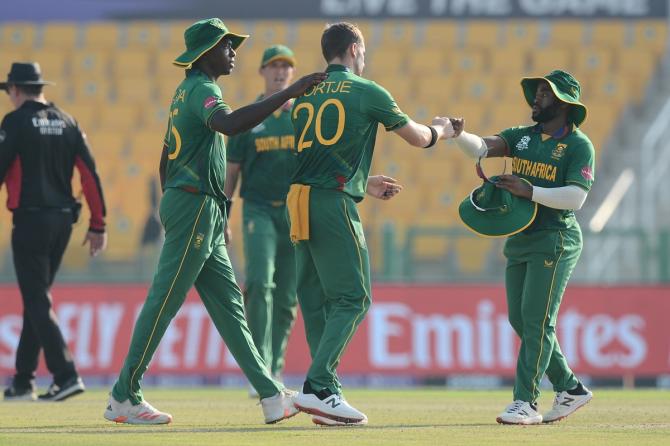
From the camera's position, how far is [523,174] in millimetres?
7805

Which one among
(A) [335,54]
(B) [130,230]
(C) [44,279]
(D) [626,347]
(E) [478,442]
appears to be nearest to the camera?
(E) [478,442]

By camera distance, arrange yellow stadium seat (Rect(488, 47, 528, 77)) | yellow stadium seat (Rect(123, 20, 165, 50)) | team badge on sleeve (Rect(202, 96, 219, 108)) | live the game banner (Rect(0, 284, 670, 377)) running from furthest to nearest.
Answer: yellow stadium seat (Rect(123, 20, 165, 50)) < yellow stadium seat (Rect(488, 47, 528, 77)) < live the game banner (Rect(0, 284, 670, 377)) < team badge on sleeve (Rect(202, 96, 219, 108))

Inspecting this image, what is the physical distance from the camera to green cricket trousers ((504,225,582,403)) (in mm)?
7582

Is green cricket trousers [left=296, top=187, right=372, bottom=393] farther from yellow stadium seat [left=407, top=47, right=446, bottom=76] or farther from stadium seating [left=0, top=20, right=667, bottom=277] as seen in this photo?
yellow stadium seat [left=407, top=47, right=446, bottom=76]

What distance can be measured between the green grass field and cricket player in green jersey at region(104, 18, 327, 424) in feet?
0.71

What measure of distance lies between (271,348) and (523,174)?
2.71m

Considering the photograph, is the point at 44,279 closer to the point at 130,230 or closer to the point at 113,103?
the point at 130,230

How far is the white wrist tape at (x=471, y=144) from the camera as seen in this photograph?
7.66m

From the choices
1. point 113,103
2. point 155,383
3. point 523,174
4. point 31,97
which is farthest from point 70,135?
point 113,103

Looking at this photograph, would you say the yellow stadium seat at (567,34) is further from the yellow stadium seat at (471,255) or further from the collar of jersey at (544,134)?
the collar of jersey at (544,134)

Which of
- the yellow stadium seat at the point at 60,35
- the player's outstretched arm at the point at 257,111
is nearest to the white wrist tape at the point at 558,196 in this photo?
the player's outstretched arm at the point at 257,111

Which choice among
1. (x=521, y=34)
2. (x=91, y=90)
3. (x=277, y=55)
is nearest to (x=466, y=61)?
(x=521, y=34)

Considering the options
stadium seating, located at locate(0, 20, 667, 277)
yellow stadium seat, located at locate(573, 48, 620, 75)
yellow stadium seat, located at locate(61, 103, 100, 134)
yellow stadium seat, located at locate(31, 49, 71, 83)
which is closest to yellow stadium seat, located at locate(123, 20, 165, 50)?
stadium seating, located at locate(0, 20, 667, 277)

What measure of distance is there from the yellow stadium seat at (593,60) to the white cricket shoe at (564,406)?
42.7ft
